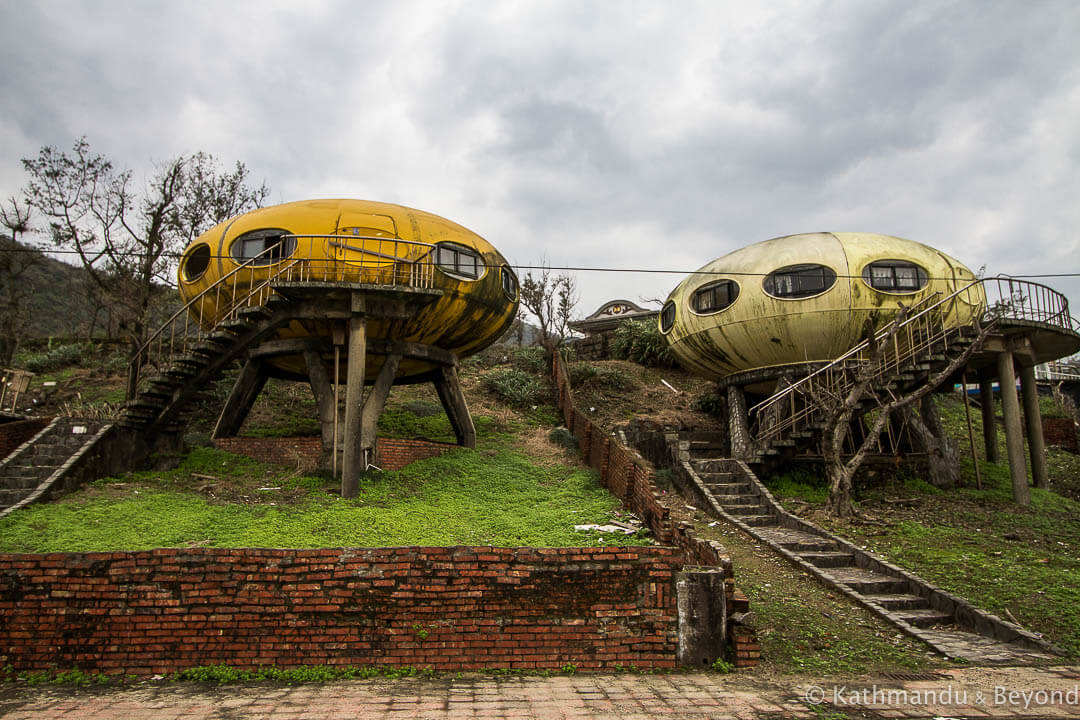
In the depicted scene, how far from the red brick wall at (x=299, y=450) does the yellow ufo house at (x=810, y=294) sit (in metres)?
8.83

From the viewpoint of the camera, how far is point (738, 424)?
19.0 meters

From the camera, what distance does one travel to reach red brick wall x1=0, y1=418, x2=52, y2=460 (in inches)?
567

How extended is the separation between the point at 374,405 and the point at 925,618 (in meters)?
10.6

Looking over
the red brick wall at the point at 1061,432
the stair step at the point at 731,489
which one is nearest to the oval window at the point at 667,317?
the stair step at the point at 731,489

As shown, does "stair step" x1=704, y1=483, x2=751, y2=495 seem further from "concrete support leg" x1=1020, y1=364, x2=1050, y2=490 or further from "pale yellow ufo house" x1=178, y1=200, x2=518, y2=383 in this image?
"concrete support leg" x1=1020, y1=364, x2=1050, y2=490

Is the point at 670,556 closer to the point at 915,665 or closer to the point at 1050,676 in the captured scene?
the point at 915,665

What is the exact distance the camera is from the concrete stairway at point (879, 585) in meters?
7.64

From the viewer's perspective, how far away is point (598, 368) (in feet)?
89.2

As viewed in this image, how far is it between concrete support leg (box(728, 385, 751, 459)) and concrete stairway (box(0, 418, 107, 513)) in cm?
1451

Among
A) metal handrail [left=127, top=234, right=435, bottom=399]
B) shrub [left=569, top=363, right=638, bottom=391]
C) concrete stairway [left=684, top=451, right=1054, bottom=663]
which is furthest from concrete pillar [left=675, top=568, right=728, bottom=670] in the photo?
shrub [left=569, top=363, right=638, bottom=391]

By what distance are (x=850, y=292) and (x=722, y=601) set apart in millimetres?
12613

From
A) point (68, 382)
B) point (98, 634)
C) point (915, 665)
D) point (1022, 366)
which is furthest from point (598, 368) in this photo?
point (98, 634)

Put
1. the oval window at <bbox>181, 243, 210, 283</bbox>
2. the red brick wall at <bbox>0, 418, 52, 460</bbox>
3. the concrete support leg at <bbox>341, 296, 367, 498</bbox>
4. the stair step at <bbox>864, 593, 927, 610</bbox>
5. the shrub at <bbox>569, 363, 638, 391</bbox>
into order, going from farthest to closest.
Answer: the shrub at <bbox>569, 363, 638, 391</bbox>, the oval window at <bbox>181, 243, 210, 283</bbox>, the red brick wall at <bbox>0, 418, 52, 460</bbox>, the concrete support leg at <bbox>341, 296, 367, 498</bbox>, the stair step at <bbox>864, 593, 927, 610</bbox>

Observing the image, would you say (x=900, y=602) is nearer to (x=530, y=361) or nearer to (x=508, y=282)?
(x=508, y=282)
